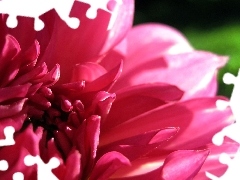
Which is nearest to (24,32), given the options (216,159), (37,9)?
(37,9)

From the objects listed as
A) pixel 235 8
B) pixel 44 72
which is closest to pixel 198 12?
pixel 235 8

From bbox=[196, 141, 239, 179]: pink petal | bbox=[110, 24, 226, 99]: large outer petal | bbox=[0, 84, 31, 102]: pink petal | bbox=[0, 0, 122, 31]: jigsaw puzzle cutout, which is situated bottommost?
bbox=[196, 141, 239, 179]: pink petal

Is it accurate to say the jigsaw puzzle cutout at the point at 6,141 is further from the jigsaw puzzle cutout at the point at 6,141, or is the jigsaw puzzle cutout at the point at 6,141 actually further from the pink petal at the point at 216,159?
the pink petal at the point at 216,159

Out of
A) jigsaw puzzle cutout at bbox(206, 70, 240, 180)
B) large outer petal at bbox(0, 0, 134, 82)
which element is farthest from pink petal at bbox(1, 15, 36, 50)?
jigsaw puzzle cutout at bbox(206, 70, 240, 180)

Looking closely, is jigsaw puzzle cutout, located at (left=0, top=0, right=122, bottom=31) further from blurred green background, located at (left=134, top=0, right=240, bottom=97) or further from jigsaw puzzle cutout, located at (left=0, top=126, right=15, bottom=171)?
blurred green background, located at (left=134, top=0, right=240, bottom=97)

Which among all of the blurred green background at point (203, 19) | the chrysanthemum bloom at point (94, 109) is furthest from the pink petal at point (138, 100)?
the blurred green background at point (203, 19)

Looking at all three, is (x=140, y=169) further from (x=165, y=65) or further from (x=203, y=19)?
(x=203, y=19)

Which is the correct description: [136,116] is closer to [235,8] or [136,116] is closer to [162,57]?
[162,57]
